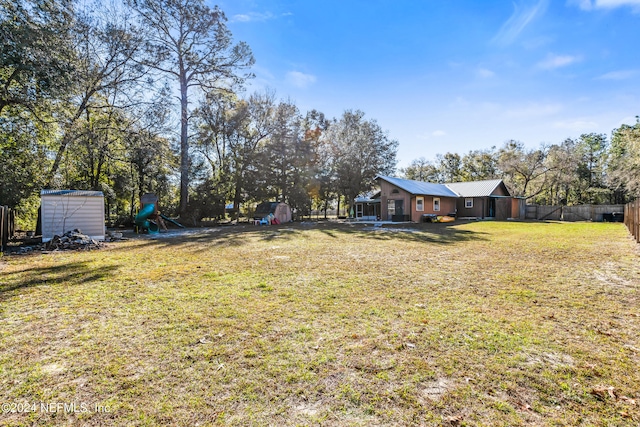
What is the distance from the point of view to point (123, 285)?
493 centimetres

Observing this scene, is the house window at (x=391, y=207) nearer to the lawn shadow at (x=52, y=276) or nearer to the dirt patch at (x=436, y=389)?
the lawn shadow at (x=52, y=276)

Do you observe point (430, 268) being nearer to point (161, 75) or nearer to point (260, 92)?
point (161, 75)

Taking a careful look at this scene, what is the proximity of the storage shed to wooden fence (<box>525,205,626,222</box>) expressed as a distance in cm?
3305

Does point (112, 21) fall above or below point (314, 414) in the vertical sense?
above

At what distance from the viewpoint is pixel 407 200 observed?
22.6 metres

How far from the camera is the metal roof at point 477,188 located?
2589 centimetres

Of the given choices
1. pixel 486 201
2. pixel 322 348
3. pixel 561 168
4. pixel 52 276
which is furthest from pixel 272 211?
pixel 561 168

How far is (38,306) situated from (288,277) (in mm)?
3567

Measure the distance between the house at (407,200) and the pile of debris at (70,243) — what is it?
19.2 meters

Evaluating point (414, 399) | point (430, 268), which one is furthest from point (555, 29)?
point (414, 399)

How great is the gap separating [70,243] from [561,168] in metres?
41.6

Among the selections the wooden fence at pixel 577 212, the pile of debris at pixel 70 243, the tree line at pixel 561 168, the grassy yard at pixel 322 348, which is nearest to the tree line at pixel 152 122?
the pile of debris at pixel 70 243

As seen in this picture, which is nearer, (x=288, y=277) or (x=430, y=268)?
(x=288, y=277)

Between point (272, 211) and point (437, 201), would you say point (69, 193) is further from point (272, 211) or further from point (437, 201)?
point (437, 201)
